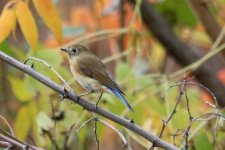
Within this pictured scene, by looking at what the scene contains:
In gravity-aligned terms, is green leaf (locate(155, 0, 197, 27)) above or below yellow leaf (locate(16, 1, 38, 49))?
below

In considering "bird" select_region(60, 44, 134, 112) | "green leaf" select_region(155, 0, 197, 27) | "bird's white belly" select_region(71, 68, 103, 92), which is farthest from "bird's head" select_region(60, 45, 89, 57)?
"green leaf" select_region(155, 0, 197, 27)

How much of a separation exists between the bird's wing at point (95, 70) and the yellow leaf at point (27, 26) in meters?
0.25

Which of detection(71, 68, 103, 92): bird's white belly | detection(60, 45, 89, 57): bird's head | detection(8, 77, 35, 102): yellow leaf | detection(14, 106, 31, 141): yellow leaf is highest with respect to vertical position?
detection(60, 45, 89, 57): bird's head

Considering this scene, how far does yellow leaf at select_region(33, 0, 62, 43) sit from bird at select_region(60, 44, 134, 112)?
180mm

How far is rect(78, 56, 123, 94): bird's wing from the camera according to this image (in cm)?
233

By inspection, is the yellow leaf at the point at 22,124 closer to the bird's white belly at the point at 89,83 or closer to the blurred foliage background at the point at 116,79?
the blurred foliage background at the point at 116,79

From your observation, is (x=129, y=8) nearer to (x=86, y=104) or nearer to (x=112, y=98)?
(x=112, y=98)

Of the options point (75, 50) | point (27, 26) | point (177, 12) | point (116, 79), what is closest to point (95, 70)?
point (75, 50)

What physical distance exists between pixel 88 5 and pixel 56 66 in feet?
5.99

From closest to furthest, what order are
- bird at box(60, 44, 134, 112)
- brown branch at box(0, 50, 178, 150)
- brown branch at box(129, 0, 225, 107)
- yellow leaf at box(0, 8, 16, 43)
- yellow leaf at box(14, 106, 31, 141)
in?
brown branch at box(0, 50, 178, 150) → yellow leaf at box(0, 8, 16, 43) → bird at box(60, 44, 134, 112) → yellow leaf at box(14, 106, 31, 141) → brown branch at box(129, 0, 225, 107)

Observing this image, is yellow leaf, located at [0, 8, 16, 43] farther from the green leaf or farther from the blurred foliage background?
the green leaf

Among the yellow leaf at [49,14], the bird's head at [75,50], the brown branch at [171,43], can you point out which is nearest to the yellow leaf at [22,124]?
the bird's head at [75,50]

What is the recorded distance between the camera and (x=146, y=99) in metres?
2.60

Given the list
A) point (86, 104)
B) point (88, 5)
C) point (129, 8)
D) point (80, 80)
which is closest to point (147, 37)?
point (129, 8)
